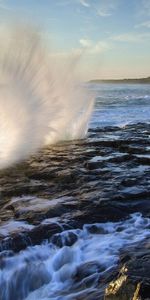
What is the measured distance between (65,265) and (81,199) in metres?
2.40

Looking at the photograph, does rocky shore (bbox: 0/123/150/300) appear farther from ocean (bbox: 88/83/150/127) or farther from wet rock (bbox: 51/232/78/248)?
ocean (bbox: 88/83/150/127)

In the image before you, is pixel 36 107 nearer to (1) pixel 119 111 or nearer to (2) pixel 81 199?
(2) pixel 81 199

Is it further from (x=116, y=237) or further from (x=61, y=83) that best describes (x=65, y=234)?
(x=61, y=83)

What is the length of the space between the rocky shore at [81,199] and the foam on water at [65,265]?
0.11 metres

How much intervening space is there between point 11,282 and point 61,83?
11.2 metres

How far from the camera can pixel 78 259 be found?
203 inches

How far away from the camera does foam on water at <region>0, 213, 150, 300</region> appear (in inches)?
180

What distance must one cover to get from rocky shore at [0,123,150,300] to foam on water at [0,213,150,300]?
0.11m

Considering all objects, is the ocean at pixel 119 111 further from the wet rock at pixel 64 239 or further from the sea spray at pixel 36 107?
the wet rock at pixel 64 239

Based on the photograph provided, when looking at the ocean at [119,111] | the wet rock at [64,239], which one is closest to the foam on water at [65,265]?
the wet rock at [64,239]

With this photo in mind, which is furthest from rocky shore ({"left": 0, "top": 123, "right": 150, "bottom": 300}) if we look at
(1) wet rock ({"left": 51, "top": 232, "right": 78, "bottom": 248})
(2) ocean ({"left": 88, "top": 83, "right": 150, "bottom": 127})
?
(2) ocean ({"left": 88, "top": 83, "right": 150, "bottom": 127})

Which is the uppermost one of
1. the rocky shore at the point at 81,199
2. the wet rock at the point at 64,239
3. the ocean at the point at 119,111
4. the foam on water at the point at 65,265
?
the ocean at the point at 119,111

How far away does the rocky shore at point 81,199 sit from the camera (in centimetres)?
448

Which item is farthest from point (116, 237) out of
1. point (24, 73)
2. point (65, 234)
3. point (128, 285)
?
point (24, 73)
